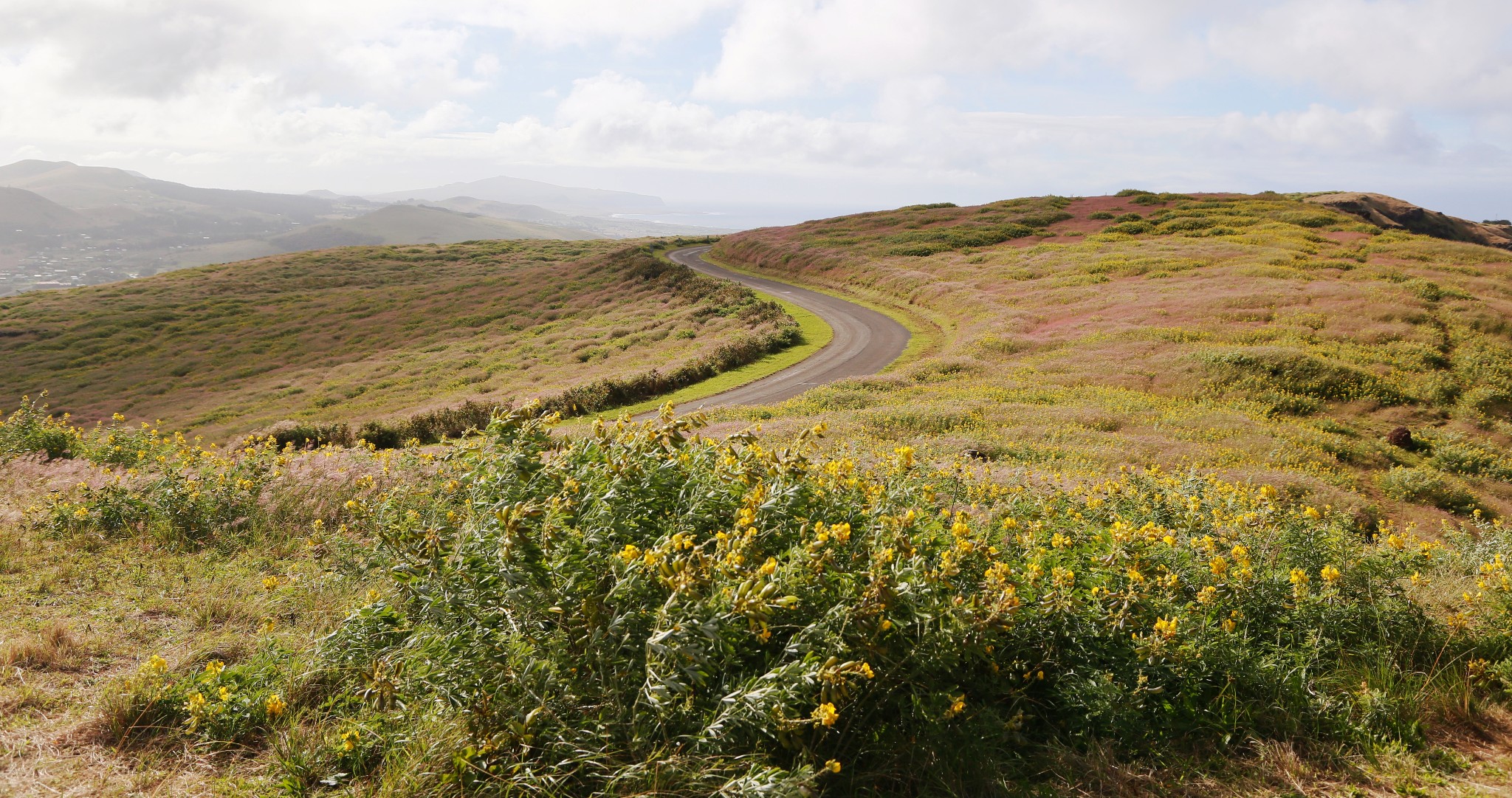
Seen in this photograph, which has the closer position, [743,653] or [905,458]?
[743,653]

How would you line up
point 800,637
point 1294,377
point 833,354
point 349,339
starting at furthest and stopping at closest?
point 349,339 → point 833,354 → point 1294,377 → point 800,637

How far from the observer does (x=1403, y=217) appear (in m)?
62.2

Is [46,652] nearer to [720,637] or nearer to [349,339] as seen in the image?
[720,637]

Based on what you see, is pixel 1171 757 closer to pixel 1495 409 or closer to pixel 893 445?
pixel 893 445

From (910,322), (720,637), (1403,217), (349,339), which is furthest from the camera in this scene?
(1403,217)

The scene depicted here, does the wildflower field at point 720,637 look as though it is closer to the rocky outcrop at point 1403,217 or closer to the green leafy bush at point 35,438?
the green leafy bush at point 35,438

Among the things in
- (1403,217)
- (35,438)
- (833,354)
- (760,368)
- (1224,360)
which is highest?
(1403,217)

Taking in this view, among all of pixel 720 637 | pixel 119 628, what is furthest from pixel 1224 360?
pixel 119 628

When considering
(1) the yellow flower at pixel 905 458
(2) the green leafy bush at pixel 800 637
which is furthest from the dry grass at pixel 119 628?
(1) the yellow flower at pixel 905 458

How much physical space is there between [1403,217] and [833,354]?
63348 millimetres

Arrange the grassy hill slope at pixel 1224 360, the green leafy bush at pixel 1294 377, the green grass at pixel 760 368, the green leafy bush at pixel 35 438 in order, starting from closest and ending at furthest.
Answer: the green leafy bush at pixel 35 438
the grassy hill slope at pixel 1224 360
the green leafy bush at pixel 1294 377
the green grass at pixel 760 368

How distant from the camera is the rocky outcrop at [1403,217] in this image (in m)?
59.8

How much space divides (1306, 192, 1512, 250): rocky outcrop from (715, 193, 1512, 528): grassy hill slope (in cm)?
924

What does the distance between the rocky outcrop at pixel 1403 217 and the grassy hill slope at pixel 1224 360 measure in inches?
364
